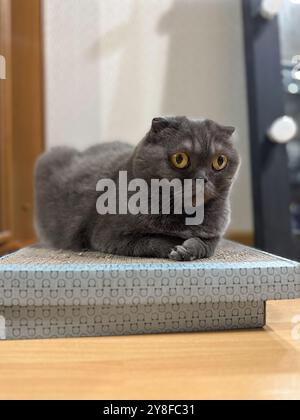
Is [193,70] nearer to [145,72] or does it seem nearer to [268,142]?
[145,72]

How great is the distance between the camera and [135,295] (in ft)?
2.61

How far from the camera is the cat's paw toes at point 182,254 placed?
92 cm

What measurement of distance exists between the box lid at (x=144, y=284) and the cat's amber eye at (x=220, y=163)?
244 millimetres

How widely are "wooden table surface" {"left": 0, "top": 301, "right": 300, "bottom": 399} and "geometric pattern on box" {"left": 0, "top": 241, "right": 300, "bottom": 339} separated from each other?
27 millimetres

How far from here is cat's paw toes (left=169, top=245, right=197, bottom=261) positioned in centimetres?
92

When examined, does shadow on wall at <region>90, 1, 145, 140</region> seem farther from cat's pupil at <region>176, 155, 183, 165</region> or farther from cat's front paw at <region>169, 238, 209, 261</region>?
cat's front paw at <region>169, 238, 209, 261</region>

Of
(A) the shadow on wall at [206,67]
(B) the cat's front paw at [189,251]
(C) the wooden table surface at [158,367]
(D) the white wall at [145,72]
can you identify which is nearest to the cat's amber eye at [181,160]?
(B) the cat's front paw at [189,251]

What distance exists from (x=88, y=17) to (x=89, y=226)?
1.81ft

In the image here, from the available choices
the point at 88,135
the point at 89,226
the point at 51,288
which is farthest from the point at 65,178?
the point at 51,288

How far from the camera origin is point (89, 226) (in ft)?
3.72

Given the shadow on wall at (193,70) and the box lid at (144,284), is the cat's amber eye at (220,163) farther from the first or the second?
the shadow on wall at (193,70)

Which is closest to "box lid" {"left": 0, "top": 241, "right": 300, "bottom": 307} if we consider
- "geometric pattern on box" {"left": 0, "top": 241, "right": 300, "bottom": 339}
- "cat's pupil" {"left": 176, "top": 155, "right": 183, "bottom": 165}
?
"geometric pattern on box" {"left": 0, "top": 241, "right": 300, "bottom": 339}

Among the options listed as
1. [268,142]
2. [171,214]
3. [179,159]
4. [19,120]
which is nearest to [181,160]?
[179,159]
